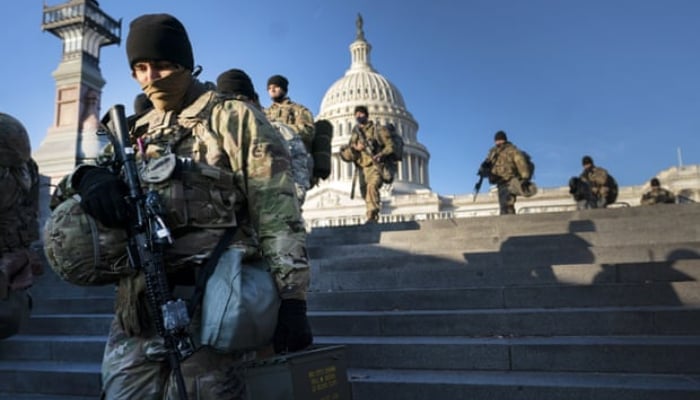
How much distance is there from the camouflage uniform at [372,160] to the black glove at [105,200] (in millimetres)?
8932

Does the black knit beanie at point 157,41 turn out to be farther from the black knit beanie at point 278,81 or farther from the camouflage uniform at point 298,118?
the black knit beanie at point 278,81

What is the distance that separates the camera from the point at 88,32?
30156 mm

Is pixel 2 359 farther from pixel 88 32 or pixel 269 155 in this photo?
pixel 88 32

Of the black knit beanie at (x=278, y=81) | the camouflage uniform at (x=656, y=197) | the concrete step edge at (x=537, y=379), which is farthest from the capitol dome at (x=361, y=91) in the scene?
the concrete step edge at (x=537, y=379)

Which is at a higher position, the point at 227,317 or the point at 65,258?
the point at 65,258

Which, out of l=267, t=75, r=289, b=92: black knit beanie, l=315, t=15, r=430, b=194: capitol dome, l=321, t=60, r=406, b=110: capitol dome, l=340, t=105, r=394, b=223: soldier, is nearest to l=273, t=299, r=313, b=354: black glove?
l=267, t=75, r=289, b=92: black knit beanie

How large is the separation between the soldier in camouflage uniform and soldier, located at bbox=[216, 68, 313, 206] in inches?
84.5

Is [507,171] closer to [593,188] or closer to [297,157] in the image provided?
[593,188]

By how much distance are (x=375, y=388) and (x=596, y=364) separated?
1681 mm

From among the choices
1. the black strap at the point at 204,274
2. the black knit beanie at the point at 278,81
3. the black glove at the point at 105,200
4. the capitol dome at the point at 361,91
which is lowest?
the black strap at the point at 204,274

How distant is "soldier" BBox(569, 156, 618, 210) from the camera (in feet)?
49.2

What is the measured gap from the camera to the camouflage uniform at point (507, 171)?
37.3 ft

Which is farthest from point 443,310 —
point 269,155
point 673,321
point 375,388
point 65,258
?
point 65,258

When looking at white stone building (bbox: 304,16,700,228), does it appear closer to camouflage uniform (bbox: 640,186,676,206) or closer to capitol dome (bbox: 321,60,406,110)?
capitol dome (bbox: 321,60,406,110)
